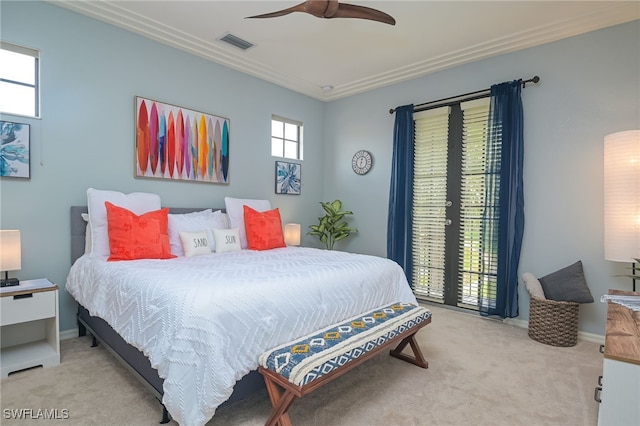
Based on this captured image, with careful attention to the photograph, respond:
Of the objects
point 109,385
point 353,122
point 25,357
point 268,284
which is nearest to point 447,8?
point 353,122

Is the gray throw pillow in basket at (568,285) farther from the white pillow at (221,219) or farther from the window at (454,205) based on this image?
the white pillow at (221,219)

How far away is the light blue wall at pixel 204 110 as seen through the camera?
2701 millimetres

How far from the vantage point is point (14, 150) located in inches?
100

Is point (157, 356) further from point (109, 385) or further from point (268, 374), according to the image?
point (109, 385)

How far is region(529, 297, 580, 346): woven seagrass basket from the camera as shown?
2840 mm

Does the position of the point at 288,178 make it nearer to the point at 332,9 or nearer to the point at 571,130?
the point at 332,9

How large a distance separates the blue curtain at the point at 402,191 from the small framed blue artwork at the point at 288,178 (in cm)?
141

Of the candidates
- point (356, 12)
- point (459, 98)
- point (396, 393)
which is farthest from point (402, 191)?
point (396, 393)

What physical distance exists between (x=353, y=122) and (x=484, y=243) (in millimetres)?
2533

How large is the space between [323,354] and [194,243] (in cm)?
187

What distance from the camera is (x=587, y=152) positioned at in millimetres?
3059

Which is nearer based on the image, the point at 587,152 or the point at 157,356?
the point at 157,356

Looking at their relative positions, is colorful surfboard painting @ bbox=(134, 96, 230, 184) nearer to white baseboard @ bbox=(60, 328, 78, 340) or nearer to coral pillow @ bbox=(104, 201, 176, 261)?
coral pillow @ bbox=(104, 201, 176, 261)

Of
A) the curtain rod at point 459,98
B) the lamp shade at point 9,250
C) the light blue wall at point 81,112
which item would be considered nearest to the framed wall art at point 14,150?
the light blue wall at point 81,112
